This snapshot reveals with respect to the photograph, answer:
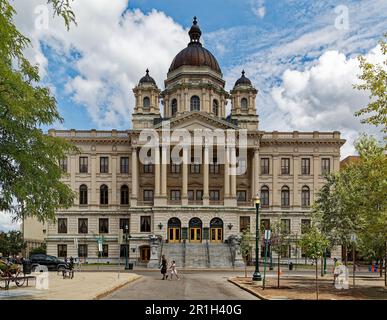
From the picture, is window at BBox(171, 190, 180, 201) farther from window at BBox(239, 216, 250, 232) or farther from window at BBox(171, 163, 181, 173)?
window at BBox(239, 216, 250, 232)

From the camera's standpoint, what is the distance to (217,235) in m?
69.6

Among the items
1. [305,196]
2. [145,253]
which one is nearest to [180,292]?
[145,253]

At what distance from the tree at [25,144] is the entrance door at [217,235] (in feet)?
169

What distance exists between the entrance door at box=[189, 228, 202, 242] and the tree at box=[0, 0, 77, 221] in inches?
2013

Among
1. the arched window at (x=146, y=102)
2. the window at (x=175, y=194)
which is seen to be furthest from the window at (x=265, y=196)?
the arched window at (x=146, y=102)

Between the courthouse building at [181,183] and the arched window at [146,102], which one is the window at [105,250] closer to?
the courthouse building at [181,183]

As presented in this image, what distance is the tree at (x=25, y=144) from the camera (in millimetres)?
14633

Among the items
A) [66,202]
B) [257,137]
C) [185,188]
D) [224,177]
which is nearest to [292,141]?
[257,137]

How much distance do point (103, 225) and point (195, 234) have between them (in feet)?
46.0

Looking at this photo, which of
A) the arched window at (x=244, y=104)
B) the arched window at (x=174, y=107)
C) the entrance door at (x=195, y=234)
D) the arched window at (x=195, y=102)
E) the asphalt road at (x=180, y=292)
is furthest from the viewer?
the arched window at (x=244, y=104)

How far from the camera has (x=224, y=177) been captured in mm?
72188

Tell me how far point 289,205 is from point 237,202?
26.4 ft

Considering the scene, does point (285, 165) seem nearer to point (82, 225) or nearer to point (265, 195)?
point (265, 195)
